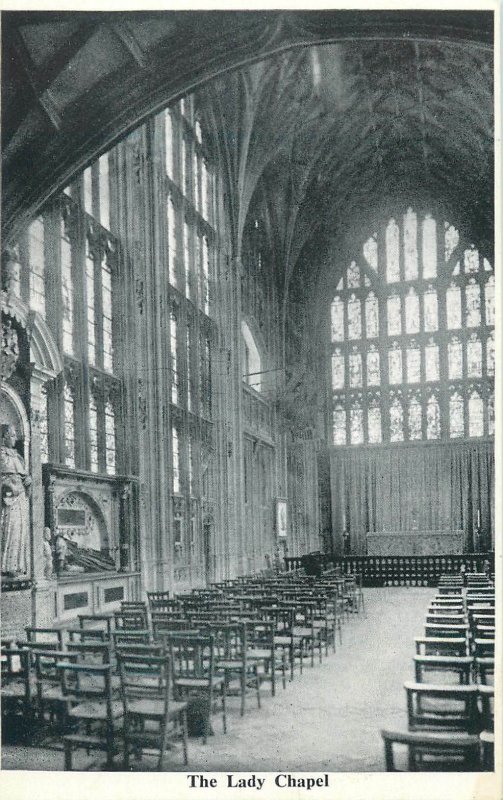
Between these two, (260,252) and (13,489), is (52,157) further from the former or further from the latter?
(260,252)

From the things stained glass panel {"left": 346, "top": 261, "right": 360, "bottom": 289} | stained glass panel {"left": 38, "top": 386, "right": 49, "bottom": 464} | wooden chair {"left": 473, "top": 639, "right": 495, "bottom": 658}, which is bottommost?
wooden chair {"left": 473, "top": 639, "right": 495, "bottom": 658}

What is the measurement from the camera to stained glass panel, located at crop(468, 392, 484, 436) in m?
35.2

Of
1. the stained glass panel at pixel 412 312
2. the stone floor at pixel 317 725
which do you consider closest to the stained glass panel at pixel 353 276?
the stained glass panel at pixel 412 312

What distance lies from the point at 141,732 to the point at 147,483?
12.2m

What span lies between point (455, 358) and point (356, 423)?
17.6 ft

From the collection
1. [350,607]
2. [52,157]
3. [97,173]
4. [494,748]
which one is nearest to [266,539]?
[350,607]

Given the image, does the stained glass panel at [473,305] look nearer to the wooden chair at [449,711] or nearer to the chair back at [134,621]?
the chair back at [134,621]

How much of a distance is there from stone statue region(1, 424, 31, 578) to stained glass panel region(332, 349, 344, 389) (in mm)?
26490

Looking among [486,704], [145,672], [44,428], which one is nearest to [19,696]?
[145,672]

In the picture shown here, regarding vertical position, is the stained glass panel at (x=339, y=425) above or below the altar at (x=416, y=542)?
above

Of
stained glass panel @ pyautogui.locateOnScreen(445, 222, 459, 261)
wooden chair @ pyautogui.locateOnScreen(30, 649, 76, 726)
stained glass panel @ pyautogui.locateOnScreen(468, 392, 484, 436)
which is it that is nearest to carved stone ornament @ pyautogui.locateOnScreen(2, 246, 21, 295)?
wooden chair @ pyautogui.locateOnScreen(30, 649, 76, 726)

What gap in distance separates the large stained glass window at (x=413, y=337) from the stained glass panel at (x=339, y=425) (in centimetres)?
5

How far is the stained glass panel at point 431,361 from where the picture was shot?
3609 cm

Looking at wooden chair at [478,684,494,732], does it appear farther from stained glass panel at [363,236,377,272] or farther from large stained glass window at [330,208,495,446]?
stained glass panel at [363,236,377,272]
